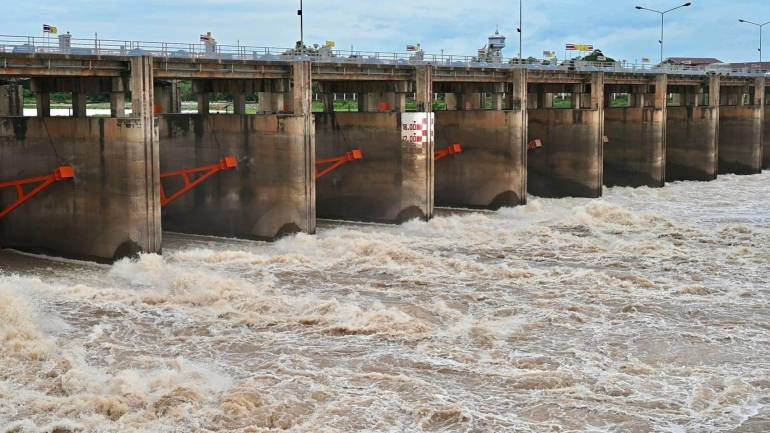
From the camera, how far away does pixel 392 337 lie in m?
27.7

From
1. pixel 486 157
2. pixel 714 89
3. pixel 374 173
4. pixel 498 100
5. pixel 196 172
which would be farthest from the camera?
pixel 714 89

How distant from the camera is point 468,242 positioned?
44906 millimetres

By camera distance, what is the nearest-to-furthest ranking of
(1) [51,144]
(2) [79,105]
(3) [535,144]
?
(1) [51,144]
(2) [79,105]
(3) [535,144]

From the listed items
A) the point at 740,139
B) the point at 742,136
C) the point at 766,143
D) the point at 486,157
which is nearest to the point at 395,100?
the point at 486,157

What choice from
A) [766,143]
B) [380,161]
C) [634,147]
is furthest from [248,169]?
[766,143]

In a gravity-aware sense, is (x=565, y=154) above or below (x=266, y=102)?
below

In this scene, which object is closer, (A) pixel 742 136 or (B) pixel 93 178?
(B) pixel 93 178

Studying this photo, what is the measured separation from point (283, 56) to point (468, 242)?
11.6 m

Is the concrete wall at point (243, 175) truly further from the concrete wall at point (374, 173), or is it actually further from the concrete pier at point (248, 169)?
the concrete wall at point (374, 173)

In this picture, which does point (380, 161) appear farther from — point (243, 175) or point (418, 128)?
point (243, 175)

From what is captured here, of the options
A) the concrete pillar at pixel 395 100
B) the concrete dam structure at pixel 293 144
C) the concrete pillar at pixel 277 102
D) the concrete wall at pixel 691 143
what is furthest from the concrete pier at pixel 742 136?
the concrete pillar at pixel 277 102

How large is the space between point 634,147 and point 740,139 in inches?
606

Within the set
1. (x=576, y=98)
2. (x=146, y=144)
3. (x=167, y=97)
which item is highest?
(x=576, y=98)

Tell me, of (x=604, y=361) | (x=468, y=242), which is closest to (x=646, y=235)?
(x=468, y=242)
